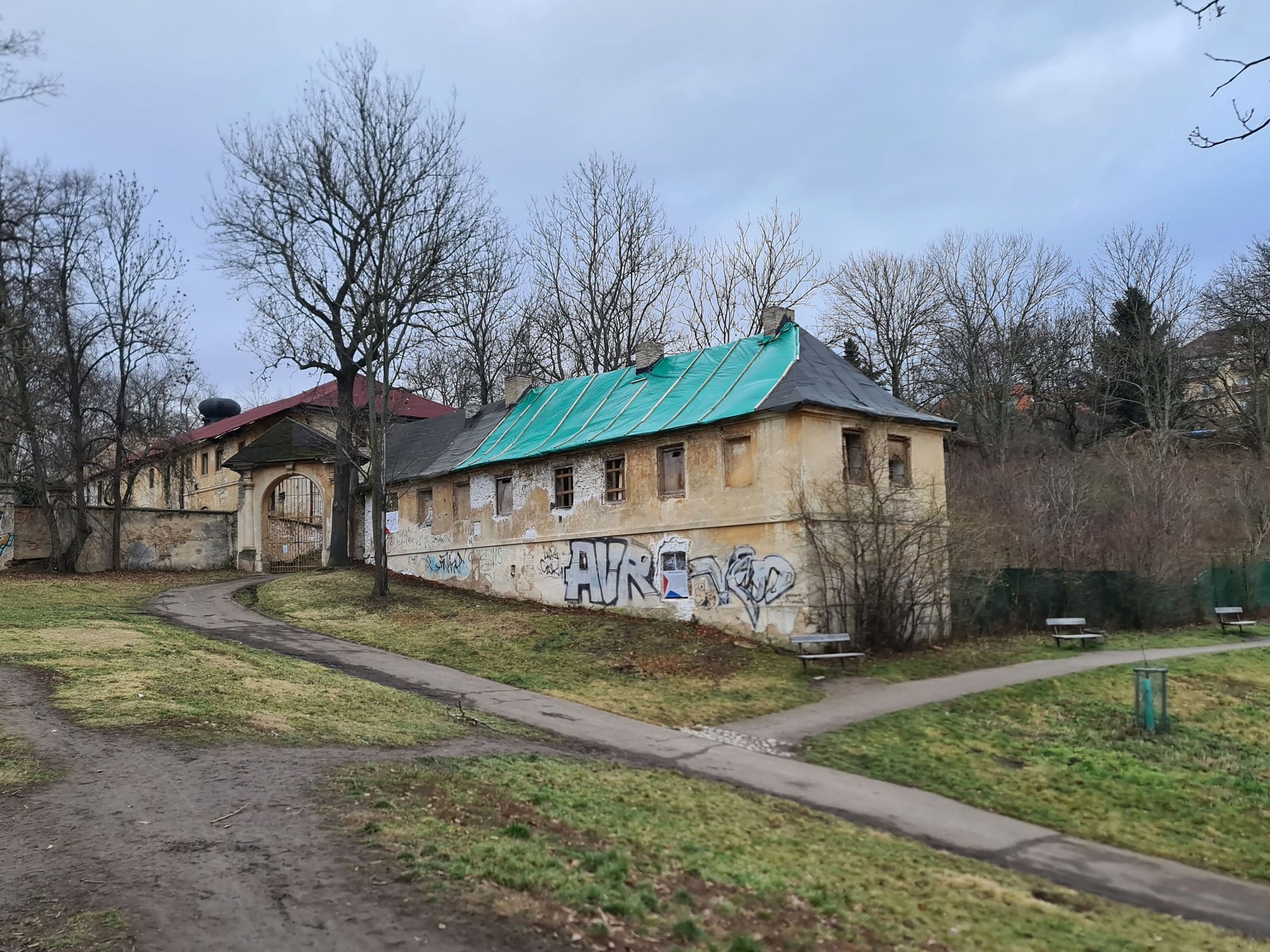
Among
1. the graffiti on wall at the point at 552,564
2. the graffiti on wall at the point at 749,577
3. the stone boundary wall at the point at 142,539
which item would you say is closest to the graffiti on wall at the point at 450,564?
the graffiti on wall at the point at 552,564

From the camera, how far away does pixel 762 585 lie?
19156 mm

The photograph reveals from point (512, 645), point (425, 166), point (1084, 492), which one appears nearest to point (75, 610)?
point (512, 645)

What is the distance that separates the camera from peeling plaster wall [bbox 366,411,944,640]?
19000 millimetres

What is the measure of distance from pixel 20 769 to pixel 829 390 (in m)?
16.3

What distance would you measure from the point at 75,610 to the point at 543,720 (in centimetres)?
1295

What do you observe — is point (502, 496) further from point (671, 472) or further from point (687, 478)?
point (687, 478)

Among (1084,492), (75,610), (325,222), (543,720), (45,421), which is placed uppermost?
(325,222)

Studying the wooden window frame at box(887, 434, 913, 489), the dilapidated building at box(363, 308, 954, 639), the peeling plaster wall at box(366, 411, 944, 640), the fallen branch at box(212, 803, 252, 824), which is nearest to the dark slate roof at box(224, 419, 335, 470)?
the dilapidated building at box(363, 308, 954, 639)

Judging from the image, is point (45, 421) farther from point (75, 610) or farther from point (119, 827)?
point (119, 827)

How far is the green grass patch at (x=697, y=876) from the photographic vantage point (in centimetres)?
569

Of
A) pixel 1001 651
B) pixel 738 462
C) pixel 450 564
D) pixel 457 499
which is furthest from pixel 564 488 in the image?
pixel 1001 651

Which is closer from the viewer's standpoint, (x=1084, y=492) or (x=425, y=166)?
(x=425, y=166)

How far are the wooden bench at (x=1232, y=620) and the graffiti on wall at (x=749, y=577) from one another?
1478 centimetres

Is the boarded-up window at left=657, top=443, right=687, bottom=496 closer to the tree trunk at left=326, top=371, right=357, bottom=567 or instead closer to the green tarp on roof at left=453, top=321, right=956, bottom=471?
the green tarp on roof at left=453, top=321, right=956, bottom=471
